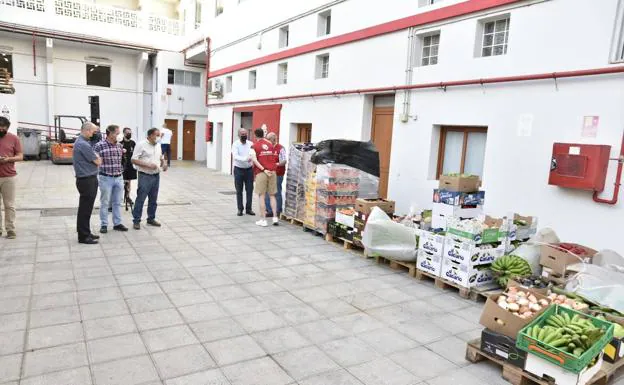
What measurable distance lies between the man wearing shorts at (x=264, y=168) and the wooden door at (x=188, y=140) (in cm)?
1598

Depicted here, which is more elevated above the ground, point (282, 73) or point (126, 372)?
point (282, 73)

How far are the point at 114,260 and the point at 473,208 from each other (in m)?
5.07

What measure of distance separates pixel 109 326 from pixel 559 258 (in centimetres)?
473

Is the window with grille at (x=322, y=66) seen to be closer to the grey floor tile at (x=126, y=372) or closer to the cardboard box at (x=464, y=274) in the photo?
the cardboard box at (x=464, y=274)

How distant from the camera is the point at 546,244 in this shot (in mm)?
5066

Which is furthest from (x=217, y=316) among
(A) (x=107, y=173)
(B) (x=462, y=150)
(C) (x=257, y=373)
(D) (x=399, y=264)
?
(B) (x=462, y=150)

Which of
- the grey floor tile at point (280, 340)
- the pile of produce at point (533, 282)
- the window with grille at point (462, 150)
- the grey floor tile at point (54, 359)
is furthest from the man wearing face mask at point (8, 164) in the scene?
the window with grille at point (462, 150)

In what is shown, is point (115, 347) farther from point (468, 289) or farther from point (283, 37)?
point (283, 37)

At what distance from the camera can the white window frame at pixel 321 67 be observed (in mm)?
11344

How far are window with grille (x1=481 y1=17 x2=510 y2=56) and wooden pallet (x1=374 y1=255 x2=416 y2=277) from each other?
3825 mm

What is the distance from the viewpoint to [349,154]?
7621mm

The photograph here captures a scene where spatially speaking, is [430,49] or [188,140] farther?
→ [188,140]

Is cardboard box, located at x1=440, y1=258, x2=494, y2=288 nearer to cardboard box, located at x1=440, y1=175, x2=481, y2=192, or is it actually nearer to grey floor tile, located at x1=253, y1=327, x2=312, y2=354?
cardboard box, located at x1=440, y1=175, x2=481, y2=192

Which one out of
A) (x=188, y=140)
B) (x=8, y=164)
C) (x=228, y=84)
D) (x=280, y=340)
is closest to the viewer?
(x=280, y=340)
